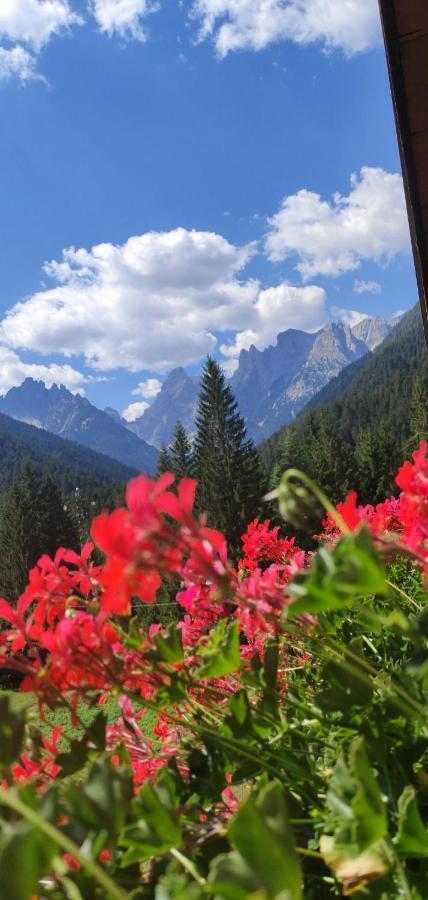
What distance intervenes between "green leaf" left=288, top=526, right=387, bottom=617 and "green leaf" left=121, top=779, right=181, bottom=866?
0.66 feet

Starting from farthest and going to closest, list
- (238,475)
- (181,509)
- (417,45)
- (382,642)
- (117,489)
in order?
(117,489), (238,475), (417,45), (382,642), (181,509)

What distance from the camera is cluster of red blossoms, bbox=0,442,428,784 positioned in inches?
19.2

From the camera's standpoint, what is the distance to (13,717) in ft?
1.53

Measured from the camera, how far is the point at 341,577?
0.40 metres

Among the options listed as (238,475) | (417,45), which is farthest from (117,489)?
(417,45)

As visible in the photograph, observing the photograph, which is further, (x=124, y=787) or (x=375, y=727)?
(x=375, y=727)

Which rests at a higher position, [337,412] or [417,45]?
[337,412]

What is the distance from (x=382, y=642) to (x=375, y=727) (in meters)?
0.60

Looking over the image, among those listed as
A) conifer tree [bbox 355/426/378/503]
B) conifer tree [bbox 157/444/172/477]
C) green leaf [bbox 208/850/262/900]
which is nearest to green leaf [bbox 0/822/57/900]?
green leaf [bbox 208/850/262/900]

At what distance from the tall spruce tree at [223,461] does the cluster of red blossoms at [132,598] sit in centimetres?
2675

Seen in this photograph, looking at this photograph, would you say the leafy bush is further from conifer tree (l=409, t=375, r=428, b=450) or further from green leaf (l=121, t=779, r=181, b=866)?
conifer tree (l=409, t=375, r=428, b=450)

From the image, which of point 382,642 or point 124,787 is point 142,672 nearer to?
point 124,787

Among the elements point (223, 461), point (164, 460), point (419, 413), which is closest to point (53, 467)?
point (419, 413)

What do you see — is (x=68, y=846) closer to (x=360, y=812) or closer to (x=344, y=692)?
(x=360, y=812)
